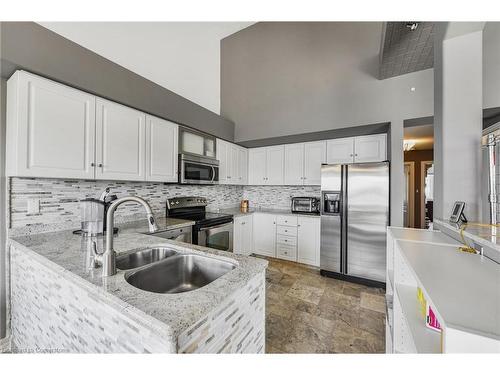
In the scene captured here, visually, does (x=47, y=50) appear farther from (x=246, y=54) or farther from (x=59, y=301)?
(x=246, y=54)

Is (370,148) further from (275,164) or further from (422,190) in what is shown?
(422,190)

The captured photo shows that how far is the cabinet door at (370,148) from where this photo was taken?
292cm

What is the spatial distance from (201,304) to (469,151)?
2.13 m

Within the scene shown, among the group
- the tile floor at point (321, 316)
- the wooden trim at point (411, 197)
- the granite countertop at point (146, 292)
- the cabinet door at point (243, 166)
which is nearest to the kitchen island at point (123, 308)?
the granite countertop at point (146, 292)

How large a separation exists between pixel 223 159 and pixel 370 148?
90.3 inches

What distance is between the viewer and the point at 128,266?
122 cm

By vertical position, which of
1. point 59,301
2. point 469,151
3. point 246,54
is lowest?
point 59,301

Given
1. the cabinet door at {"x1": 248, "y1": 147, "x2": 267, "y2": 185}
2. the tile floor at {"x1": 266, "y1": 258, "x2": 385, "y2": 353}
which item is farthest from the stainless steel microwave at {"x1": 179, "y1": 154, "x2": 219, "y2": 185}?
the tile floor at {"x1": 266, "y1": 258, "x2": 385, "y2": 353}

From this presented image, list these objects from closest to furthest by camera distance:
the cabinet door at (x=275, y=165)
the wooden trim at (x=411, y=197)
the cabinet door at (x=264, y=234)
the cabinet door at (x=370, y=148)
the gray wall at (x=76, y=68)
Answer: the gray wall at (x=76, y=68) → the cabinet door at (x=370, y=148) → the cabinet door at (x=264, y=234) → the cabinet door at (x=275, y=165) → the wooden trim at (x=411, y=197)

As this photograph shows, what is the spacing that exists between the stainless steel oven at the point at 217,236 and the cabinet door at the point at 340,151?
194 centimetres

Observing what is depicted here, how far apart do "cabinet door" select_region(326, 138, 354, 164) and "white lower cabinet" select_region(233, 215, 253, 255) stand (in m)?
1.72

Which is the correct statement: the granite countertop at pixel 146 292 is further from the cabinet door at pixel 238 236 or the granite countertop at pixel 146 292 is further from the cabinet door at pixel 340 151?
the cabinet door at pixel 340 151
